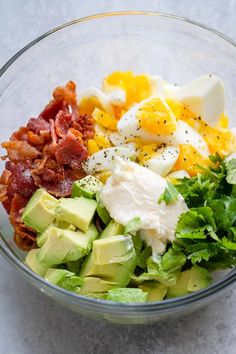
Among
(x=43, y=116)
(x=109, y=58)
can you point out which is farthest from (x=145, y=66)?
(x=43, y=116)

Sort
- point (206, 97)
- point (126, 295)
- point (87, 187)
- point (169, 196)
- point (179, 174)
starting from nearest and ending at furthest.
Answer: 1. point (126, 295)
2. point (169, 196)
3. point (87, 187)
4. point (179, 174)
5. point (206, 97)

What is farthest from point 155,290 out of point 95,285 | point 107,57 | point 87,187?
point 107,57

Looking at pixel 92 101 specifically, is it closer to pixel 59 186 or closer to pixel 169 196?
pixel 59 186

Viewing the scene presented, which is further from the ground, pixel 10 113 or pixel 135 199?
pixel 10 113

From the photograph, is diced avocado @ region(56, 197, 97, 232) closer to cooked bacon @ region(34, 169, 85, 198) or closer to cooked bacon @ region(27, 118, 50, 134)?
cooked bacon @ region(34, 169, 85, 198)

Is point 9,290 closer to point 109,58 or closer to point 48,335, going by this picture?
point 48,335
